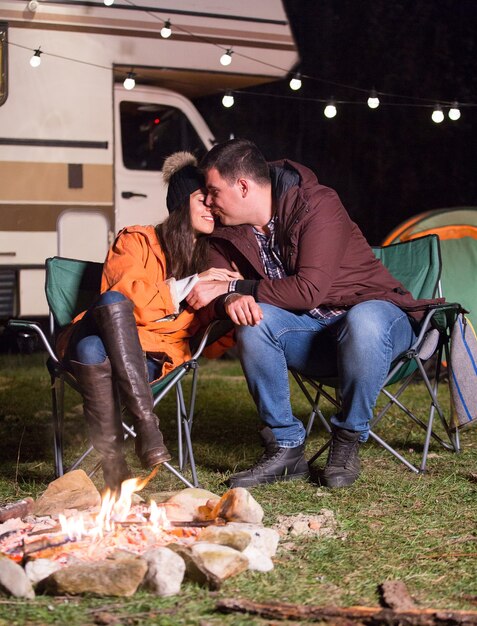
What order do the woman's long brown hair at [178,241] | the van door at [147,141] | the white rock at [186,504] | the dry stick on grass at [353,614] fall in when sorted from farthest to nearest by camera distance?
the van door at [147,141] < the woman's long brown hair at [178,241] < the white rock at [186,504] < the dry stick on grass at [353,614]

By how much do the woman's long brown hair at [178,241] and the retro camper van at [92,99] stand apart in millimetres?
2302

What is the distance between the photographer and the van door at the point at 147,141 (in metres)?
5.41

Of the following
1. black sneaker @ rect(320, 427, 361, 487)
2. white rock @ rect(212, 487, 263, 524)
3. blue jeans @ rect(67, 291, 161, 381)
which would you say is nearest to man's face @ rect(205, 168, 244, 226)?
blue jeans @ rect(67, 291, 161, 381)

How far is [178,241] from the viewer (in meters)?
2.97

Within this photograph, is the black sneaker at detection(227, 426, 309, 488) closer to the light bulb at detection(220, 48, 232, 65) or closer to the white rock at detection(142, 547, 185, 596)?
the white rock at detection(142, 547, 185, 596)

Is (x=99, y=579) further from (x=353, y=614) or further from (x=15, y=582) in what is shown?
(x=353, y=614)

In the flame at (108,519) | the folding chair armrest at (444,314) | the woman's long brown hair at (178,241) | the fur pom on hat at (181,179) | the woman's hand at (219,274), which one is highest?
the fur pom on hat at (181,179)

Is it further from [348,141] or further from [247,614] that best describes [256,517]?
[348,141]

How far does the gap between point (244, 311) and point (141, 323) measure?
313 mm

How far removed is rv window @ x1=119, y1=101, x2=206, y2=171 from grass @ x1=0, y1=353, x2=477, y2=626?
162 cm

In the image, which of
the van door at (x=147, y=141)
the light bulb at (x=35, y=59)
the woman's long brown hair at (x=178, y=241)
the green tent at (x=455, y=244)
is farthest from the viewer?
the van door at (x=147, y=141)

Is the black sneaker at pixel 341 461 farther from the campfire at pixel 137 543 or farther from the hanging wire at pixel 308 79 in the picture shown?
the hanging wire at pixel 308 79

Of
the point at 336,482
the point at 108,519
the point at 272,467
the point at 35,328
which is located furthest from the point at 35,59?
the point at 108,519

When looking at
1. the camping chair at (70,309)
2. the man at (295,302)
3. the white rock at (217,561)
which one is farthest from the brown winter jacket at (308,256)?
the white rock at (217,561)
